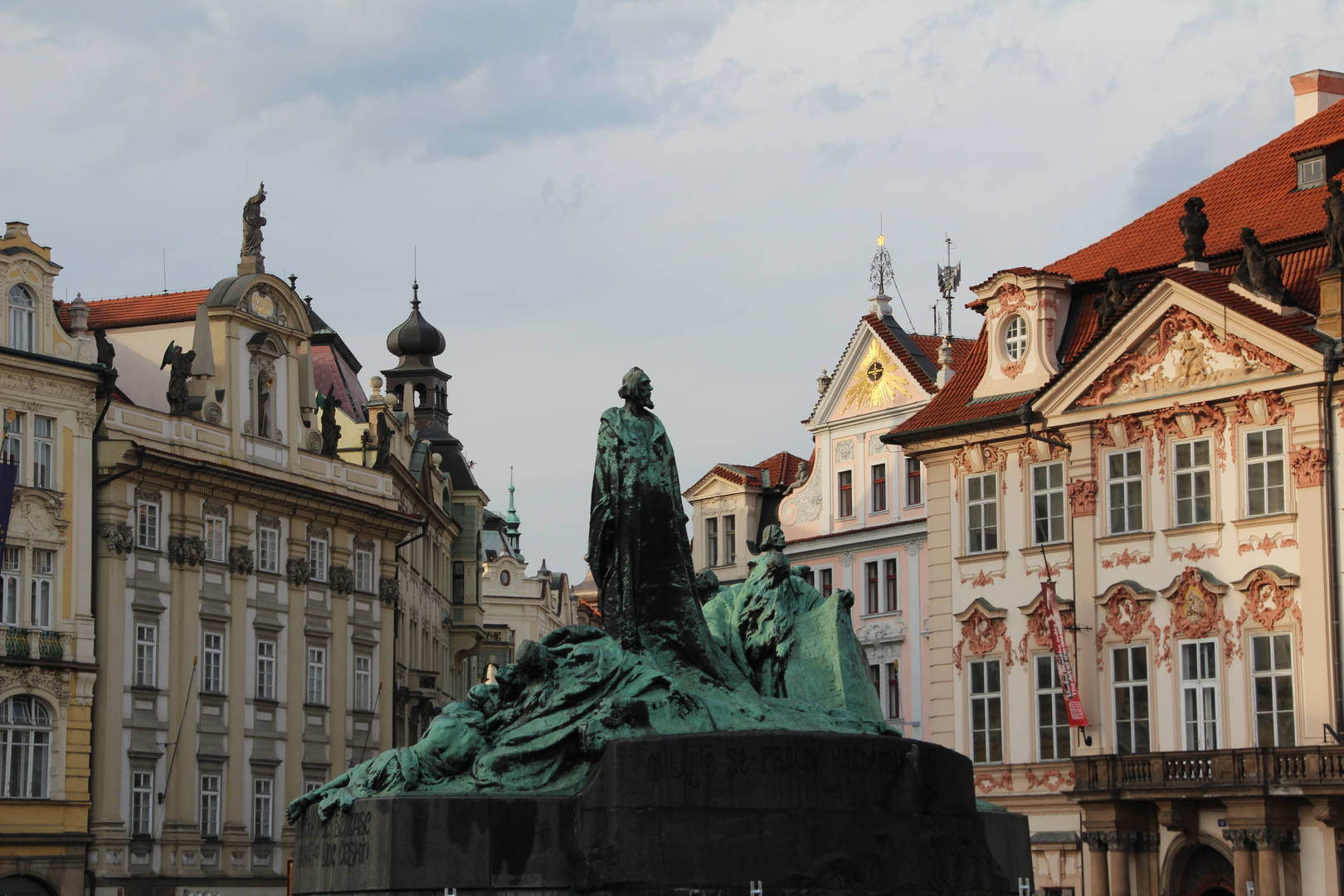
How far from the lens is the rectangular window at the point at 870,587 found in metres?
43.3

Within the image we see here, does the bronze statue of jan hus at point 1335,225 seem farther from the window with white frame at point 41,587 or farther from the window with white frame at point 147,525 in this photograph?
the window with white frame at point 41,587

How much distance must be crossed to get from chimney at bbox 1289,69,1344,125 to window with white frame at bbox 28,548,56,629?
22.8 m

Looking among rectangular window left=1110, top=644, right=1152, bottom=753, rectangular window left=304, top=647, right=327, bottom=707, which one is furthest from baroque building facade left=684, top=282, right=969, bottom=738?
rectangular window left=304, top=647, right=327, bottom=707

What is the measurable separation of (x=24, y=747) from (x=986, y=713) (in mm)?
16182

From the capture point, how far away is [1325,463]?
1252 inches

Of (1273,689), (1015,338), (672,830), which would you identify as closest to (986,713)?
(1273,689)

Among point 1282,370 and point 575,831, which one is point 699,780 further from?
point 1282,370

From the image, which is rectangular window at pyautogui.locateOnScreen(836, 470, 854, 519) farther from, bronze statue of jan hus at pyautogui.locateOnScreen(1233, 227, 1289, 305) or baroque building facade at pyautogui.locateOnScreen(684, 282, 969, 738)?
bronze statue of jan hus at pyautogui.locateOnScreen(1233, 227, 1289, 305)

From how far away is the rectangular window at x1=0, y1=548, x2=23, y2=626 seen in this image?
127 feet

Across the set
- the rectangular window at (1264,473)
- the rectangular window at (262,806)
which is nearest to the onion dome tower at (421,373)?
the rectangular window at (262,806)

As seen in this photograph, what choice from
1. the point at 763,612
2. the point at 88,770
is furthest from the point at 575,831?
the point at 88,770

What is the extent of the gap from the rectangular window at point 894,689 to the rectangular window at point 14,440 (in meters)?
15.9

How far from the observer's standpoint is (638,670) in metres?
14.6

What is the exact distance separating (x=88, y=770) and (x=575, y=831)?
28135mm
